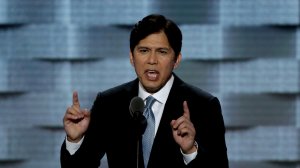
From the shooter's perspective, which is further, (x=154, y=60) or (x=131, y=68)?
(x=131, y=68)

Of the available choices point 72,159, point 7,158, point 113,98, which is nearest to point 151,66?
point 113,98

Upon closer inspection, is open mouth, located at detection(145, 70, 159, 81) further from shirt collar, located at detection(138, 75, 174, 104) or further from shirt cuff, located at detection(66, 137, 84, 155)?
shirt cuff, located at detection(66, 137, 84, 155)

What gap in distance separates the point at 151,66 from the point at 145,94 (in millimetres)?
98

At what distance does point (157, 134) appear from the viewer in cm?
161

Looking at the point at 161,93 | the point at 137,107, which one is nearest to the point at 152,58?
the point at 161,93

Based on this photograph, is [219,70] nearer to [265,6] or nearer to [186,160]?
[265,6]

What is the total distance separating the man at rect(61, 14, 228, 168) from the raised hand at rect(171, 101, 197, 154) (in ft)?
0.19

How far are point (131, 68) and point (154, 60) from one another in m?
0.61

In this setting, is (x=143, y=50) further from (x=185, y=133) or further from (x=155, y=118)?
(x=185, y=133)

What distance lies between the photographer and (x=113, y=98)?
1.73 m

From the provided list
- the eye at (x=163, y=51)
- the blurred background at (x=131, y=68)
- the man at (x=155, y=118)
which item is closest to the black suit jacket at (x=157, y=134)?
the man at (x=155, y=118)

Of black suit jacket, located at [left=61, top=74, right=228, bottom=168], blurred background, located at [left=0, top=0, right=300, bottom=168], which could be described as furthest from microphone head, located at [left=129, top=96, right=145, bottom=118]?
blurred background, located at [left=0, top=0, right=300, bottom=168]

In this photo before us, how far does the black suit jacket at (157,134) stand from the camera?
158 centimetres

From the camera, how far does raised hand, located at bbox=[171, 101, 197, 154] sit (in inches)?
56.4
